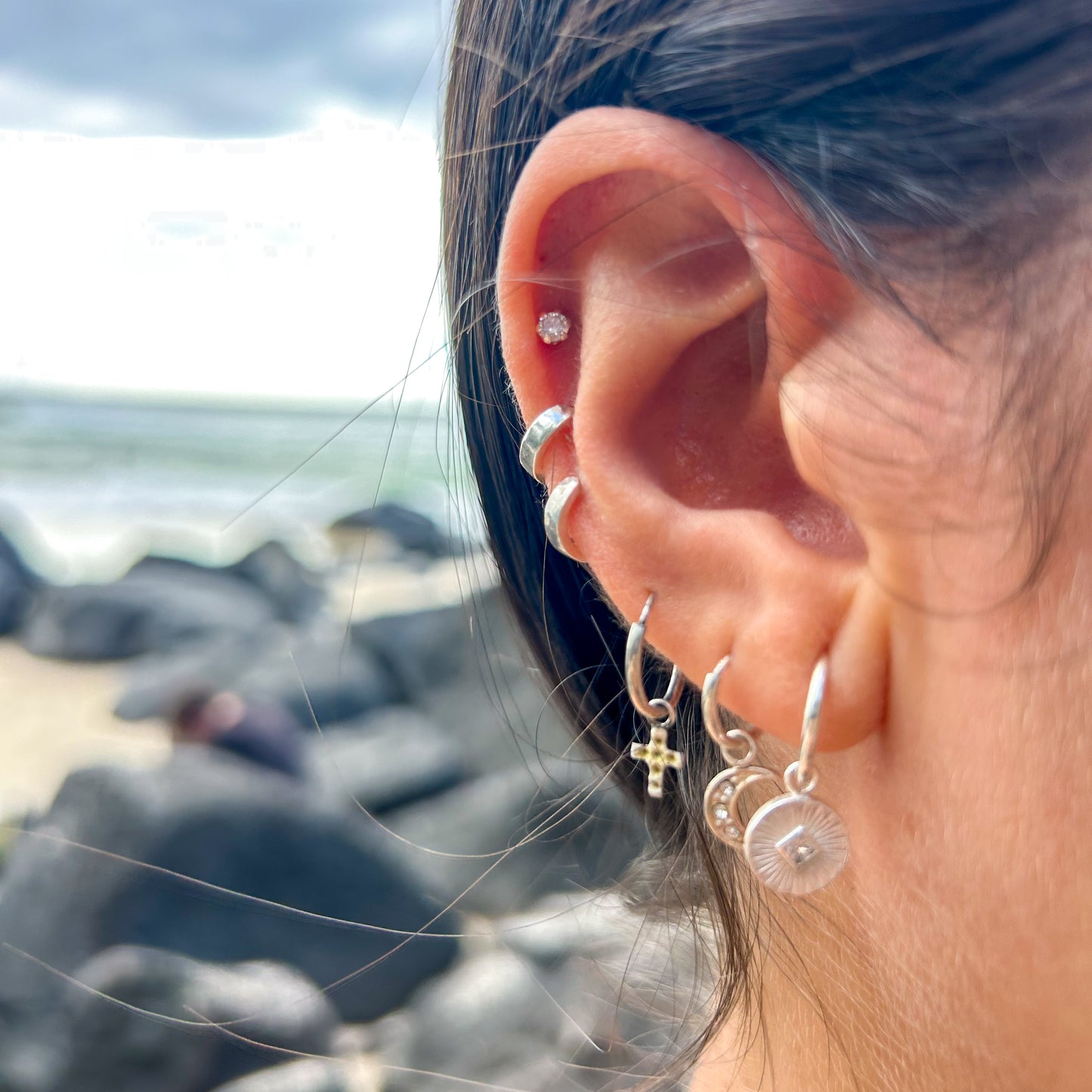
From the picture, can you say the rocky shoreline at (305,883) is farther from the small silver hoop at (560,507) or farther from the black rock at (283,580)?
the small silver hoop at (560,507)

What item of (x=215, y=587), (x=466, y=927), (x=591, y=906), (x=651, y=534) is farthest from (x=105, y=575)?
(x=651, y=534)

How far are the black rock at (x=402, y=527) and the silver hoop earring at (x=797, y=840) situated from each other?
303 millimetres

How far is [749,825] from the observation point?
0.43 m

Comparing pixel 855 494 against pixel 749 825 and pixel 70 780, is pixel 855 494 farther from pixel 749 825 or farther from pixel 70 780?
pixel 70 780

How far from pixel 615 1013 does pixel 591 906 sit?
0.13 metres

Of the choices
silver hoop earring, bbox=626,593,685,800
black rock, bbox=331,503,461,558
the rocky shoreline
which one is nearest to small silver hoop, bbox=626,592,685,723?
silver hoop earring, bbox=626,593,685,800

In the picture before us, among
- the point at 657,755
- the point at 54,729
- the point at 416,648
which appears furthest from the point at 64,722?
the point at 657,755

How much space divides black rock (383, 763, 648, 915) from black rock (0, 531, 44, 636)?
834mm

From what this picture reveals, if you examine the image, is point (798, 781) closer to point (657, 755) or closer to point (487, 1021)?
point (657, 755)

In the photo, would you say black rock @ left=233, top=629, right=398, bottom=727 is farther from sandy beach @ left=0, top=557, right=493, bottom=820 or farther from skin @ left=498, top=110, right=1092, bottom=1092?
skin @ left=498, top=110, right=1092, bottom=1092

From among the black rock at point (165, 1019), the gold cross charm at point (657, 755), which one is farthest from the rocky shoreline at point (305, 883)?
the gold cross charm at point (657, 755)

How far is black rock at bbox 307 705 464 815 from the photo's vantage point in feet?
6.17

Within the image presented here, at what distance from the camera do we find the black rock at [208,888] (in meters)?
1.59

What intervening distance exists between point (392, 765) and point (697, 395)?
5.49 ft
